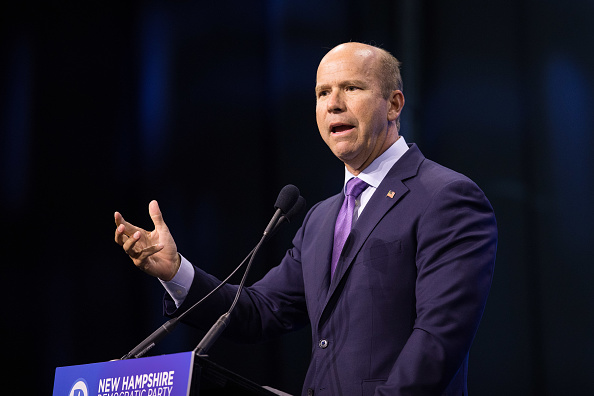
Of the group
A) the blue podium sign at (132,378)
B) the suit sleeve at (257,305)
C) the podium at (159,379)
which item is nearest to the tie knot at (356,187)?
the suit sleeve at (257,305)

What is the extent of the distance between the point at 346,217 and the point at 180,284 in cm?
57

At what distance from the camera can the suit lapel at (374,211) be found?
197 centimetres

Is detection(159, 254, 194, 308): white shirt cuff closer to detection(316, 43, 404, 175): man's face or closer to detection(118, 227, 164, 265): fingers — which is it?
detection(118, 227, 164, 265): fingers

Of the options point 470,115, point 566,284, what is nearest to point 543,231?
point 566,284

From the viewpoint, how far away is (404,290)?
1879 mm

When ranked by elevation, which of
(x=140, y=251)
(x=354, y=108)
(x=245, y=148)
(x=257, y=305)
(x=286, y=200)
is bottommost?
(x=257, y=305)

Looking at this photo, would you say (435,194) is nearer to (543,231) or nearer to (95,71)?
(543,231)

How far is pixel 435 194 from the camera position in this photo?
1920 millimetres

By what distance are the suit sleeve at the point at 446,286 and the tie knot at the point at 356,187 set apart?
0.33m

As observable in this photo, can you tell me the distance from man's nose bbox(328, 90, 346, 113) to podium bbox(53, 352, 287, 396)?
104 cm

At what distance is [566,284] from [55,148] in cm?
244

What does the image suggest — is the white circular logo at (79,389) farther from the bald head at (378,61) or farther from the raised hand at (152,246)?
the bald head at (378,61)

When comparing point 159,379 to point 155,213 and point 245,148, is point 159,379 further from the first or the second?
point 245,148

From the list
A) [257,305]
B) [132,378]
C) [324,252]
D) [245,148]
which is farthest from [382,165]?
[245,148]
